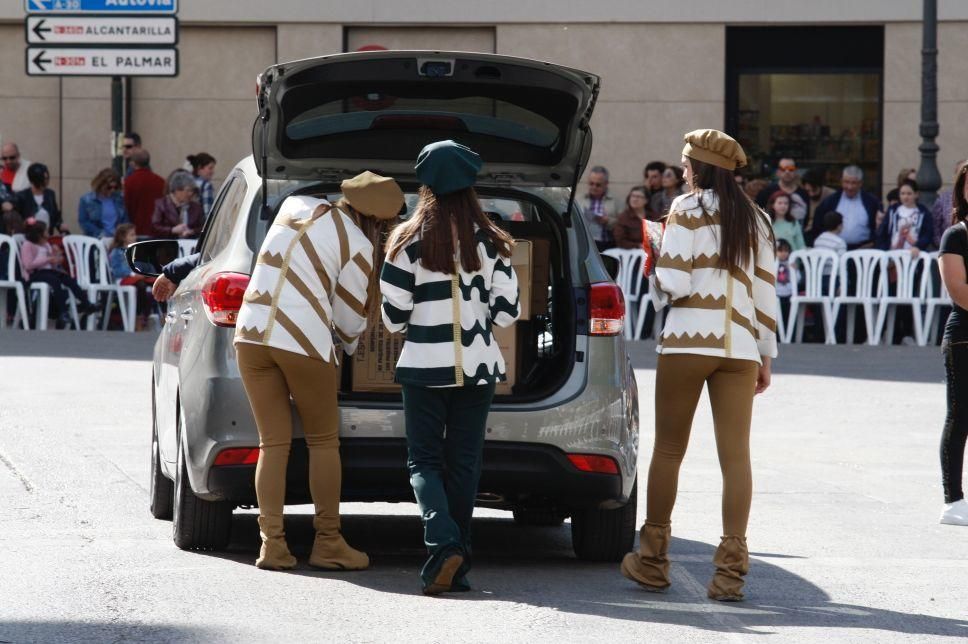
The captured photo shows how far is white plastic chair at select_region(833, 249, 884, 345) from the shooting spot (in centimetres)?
1948

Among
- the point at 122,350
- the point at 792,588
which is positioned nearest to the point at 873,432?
the point at 792,588

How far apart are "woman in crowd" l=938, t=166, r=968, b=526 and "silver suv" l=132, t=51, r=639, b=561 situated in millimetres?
2180

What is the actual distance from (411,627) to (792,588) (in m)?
1.73

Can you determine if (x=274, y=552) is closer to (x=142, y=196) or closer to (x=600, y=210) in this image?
(x=600, y=210)

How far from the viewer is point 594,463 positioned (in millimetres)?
7102

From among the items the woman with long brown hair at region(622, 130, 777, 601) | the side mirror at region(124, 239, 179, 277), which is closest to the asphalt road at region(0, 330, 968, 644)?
the woman with long brown hair at region(622, 130, 777, 601)

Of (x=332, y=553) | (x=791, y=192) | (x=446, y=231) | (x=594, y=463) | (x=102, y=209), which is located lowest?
(x=332, y=553)

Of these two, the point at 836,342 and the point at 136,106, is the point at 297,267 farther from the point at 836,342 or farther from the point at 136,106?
the point at 136,106

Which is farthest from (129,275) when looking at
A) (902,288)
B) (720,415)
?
(720,415)

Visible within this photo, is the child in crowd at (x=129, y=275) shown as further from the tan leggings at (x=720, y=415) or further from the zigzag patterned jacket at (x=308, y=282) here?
the tan leggings at (x=720, y=415)

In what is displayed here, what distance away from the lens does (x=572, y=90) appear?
7.28 metres

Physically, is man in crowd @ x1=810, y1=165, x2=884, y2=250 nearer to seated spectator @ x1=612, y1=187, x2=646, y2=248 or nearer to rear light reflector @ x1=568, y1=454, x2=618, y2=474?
seated spectator @ x1=612, y1=187, x2=646, y2=248

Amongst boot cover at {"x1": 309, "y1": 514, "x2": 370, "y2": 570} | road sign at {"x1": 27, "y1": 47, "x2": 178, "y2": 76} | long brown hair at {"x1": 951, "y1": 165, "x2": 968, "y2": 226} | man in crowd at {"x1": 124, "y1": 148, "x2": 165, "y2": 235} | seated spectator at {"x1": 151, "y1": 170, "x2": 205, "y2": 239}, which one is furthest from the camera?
man in crowd at {"x1": 124, "y1": 148, "x2": 165, "y2": 235}

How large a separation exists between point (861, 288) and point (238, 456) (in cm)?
1343
